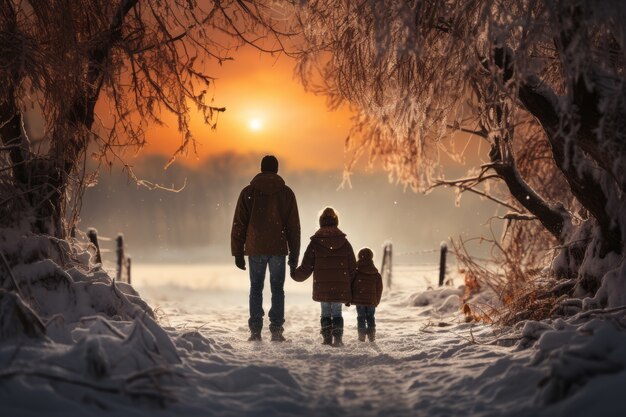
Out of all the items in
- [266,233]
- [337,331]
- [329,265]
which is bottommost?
[337,331]

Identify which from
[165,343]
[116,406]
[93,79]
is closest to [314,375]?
[165,343]

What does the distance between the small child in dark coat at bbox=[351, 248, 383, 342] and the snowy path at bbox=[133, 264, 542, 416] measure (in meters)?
0.25

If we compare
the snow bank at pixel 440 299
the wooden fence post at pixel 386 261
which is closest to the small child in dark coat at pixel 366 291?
the snow bank at pixel 440 299

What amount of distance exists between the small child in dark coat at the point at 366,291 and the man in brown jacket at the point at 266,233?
0.77 meters

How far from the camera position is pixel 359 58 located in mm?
6207

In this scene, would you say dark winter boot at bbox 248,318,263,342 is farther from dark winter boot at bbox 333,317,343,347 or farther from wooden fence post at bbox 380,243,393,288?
wooden fence post at bbox 380,243,393,288

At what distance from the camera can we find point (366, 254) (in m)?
6.52

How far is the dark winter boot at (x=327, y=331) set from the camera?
6055mm

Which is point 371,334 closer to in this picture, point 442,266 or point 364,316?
point 364,316

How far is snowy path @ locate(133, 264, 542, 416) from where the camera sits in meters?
3.49

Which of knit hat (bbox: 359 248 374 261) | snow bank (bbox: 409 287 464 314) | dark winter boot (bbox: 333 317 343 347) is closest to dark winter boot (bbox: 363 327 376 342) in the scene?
dark winter boot (bbox: 333 317 343 347)

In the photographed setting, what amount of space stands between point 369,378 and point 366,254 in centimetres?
232

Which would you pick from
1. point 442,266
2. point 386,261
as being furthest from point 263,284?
point 386,261

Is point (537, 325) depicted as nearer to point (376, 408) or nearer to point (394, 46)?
point (376, 408)
